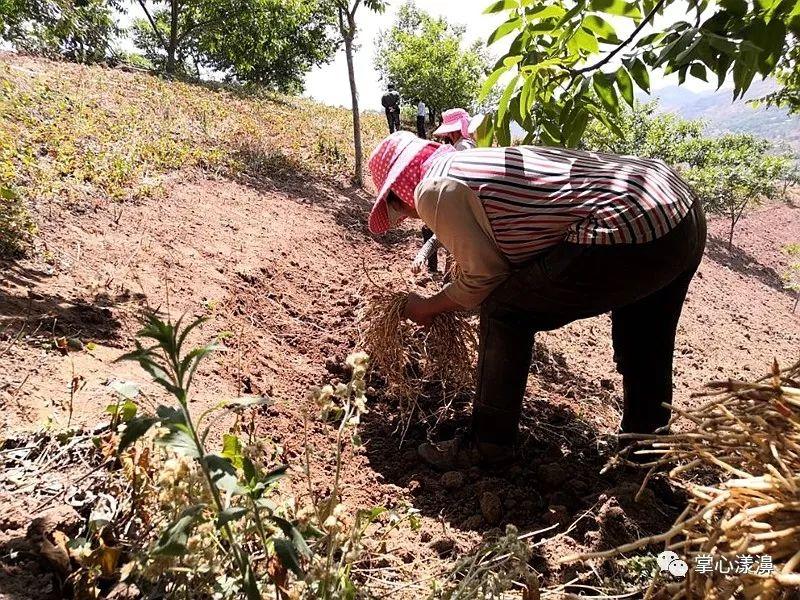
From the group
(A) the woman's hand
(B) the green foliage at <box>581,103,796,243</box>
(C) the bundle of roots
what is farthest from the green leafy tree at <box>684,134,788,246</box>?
(A) the woman's hand

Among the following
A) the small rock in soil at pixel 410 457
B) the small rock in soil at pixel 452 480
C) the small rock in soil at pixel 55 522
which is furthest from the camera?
the small rock in soil at pixel 410 457

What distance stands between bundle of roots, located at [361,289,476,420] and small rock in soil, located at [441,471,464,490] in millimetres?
402

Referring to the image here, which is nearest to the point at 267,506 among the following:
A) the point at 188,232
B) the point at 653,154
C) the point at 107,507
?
the point at 107,507

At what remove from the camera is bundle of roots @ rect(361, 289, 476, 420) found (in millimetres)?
2326

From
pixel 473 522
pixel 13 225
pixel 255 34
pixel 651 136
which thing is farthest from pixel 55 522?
pixel 255 34

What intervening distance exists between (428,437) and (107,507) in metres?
1.26

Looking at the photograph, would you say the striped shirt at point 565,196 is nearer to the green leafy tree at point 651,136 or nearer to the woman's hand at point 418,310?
the woman's hand at point 418,310

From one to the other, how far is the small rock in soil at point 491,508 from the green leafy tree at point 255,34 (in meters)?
13.5

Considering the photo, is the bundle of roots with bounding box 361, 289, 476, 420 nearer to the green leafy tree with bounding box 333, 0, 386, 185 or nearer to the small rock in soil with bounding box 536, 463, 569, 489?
the small rock in soil with bounding box 536, 463, 569, 489

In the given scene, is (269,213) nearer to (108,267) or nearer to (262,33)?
(108,267)

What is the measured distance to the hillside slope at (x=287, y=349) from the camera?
161cm

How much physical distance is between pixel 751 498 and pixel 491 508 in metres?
1.11

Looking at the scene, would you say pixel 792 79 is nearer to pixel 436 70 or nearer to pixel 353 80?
pixel 353 80

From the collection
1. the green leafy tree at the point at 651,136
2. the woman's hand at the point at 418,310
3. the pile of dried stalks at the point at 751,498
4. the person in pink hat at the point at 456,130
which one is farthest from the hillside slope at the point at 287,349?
the green leafy tree at the point at 651,136
